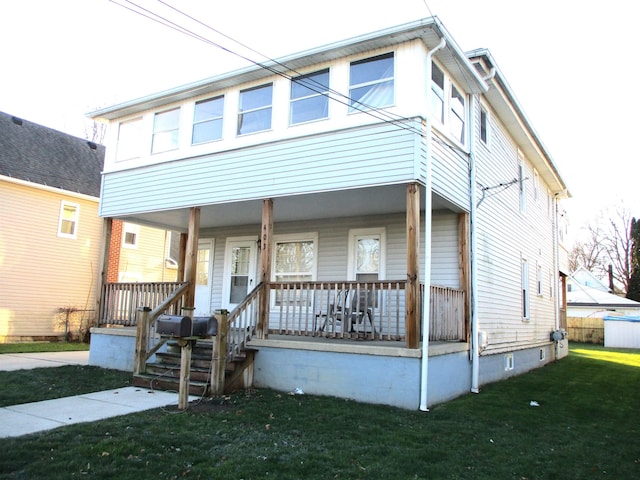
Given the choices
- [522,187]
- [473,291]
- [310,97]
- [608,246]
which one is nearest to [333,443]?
[473,291]

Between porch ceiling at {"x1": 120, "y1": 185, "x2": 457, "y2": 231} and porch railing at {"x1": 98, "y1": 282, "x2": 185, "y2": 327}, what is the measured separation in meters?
1.65

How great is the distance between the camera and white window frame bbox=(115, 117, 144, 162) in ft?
38.7

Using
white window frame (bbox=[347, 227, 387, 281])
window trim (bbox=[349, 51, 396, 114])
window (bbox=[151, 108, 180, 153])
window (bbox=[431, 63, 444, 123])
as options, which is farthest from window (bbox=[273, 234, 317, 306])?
window (bbox=[431, 63, 444, 123])

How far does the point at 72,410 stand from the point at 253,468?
323 cm

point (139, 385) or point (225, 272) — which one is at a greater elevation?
point (225, 272)

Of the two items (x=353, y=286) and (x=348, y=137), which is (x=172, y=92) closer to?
(x=348, y=137)

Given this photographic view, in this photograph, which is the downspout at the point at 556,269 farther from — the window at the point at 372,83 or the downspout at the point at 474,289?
the window at the point at 372,83

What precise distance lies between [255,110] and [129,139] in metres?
3.76

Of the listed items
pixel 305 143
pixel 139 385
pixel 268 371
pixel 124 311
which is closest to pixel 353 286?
pixel 268 371

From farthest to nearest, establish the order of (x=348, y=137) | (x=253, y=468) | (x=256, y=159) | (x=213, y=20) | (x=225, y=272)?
(x=225, y=272), (x=256, y=159), (x=348, y=137), (x=213, y=20), (x=253, y=468)

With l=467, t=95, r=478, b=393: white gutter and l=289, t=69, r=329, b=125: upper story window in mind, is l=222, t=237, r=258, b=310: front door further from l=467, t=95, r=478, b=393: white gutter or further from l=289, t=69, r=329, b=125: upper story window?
l=467, t=95, r=478, b=393: white gutter

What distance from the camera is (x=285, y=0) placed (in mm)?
8031

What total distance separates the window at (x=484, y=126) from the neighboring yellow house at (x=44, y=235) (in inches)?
497

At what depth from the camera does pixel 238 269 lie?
500 inches
